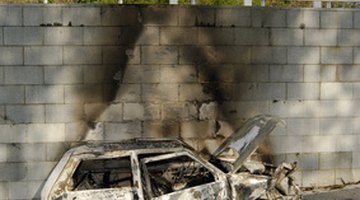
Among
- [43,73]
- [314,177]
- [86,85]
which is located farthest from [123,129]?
[314,177]

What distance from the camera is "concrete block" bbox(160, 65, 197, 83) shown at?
655cm

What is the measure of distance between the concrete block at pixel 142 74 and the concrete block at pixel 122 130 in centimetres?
59

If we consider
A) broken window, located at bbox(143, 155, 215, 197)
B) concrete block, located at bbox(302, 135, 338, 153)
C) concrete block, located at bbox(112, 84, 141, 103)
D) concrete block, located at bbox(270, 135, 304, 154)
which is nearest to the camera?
broken window, located at bbox(143, 155, 215, 197)

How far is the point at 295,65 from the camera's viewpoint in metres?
6.93

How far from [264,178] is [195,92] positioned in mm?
1976

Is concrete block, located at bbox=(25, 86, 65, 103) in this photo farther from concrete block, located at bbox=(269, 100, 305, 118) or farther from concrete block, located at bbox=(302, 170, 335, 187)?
concrete block, located at bbox=(302, 170, 335, 187)

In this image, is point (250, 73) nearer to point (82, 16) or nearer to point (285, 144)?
point (285, 144)

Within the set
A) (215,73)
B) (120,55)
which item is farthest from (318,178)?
(120,55)

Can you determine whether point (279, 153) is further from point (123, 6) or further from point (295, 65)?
point (123, 6)

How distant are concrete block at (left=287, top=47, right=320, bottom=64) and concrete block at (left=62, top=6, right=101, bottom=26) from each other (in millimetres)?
2769

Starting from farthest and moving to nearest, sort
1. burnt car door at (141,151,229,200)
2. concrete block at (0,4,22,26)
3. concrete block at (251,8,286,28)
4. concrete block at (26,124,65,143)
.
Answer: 1. concrete block at (251,8,286,28)
2. concrete block at (26,124,65,143)
3. concrete block at (0,4,22,26)
4. burnt car door at (141,151,229,200)

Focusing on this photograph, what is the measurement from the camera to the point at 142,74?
21.3 feet

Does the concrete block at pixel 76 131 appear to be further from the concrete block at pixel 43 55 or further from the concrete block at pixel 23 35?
the concrete block at pixel 23 35

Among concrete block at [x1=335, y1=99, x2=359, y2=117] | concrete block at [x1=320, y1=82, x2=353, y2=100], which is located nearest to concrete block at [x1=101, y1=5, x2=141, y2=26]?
concrete block at [x1=320, y1=82, x2=353, y2=100]
